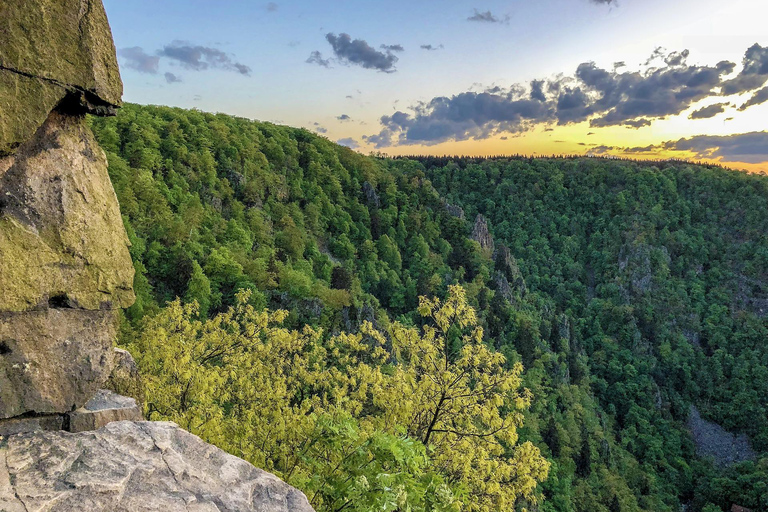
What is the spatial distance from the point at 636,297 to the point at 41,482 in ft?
445

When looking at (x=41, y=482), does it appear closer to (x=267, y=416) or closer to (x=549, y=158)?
(x=267, y=416)

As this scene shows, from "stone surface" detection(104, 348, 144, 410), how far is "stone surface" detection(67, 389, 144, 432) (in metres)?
0.33

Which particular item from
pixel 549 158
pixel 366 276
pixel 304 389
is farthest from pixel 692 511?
pixel 549 158

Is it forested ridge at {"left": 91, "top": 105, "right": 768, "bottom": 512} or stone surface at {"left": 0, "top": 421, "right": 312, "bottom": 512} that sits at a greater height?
stone surface at {"left": 0, "top": 421, "right": 312, "bottom": 512}

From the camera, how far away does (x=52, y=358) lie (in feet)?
20.1

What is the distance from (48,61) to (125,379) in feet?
17.9

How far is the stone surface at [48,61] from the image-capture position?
545 cm

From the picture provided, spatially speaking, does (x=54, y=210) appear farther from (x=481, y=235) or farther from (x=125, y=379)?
(x=481, y=235)

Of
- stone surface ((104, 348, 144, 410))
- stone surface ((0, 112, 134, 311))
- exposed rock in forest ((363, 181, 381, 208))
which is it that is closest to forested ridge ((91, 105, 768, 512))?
exposed rock in forest ((363, 181, 381, 208))

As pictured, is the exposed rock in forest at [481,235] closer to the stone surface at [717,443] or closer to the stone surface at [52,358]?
the stone surface at [717,443]

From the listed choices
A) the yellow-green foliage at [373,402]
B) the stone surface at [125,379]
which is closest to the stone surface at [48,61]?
the stone surface at [125,379]

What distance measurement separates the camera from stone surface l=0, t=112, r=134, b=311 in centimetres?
567

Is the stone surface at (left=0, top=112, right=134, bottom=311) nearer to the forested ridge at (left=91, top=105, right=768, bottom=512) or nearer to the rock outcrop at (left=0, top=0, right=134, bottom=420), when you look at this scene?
the rock outcrop at (left=0, top=0, right=134, bottom=420)

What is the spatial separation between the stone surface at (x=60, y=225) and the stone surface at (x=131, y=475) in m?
1.84
